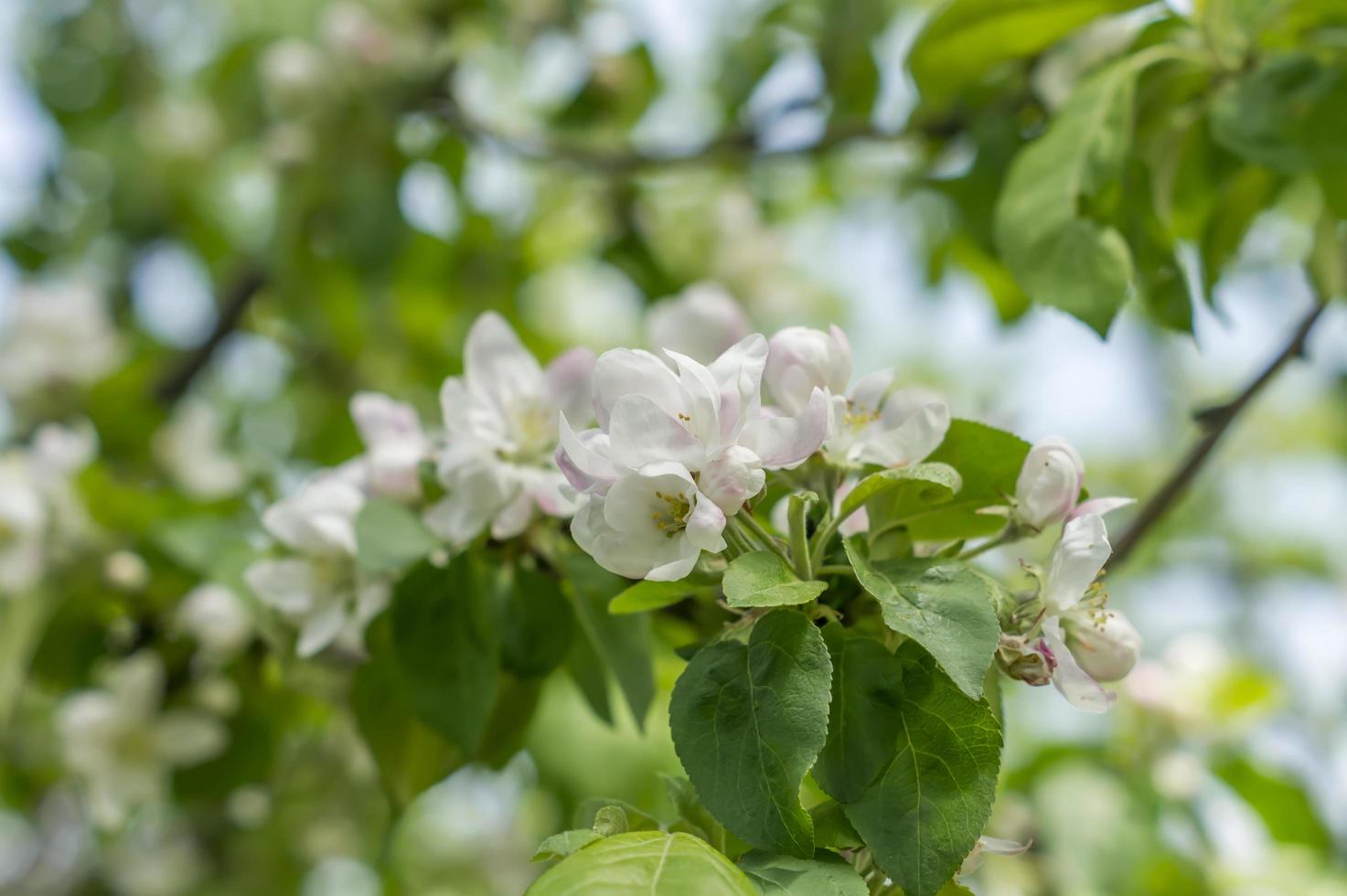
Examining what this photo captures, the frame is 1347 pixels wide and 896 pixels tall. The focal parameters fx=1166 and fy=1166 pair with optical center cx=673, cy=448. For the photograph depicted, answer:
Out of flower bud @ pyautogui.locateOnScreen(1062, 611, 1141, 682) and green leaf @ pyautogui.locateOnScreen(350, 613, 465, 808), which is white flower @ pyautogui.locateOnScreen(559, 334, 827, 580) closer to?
flower bud @ pyautogui.locateOnScreen(1062, 611, 1141, 682)

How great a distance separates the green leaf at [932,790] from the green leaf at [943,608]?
0.04 metres

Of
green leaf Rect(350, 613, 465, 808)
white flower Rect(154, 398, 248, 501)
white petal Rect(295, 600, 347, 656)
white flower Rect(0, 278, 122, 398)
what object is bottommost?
white flower Rect(154, 398, 248, 501)

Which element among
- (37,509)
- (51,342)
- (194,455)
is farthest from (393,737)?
(51,342)

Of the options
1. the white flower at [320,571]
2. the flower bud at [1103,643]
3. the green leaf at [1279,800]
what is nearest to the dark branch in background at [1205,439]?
the flower bud at [1103,643]

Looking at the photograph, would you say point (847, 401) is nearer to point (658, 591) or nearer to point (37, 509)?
point (658, 591)

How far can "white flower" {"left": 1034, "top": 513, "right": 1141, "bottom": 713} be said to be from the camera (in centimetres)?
64

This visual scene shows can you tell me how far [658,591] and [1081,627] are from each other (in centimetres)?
26

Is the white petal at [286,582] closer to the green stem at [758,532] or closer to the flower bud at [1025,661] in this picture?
the green stem at [758,532]

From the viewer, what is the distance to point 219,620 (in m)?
1.21

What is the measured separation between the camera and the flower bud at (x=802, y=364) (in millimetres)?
720

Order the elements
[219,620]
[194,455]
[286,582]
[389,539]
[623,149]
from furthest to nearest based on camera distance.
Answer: [623,149]
[194,455]
[219,620]
[286,582]
[389,539]

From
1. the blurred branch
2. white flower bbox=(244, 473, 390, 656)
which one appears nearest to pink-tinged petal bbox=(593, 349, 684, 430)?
white flower bbox=(244, 473, 390, 656)

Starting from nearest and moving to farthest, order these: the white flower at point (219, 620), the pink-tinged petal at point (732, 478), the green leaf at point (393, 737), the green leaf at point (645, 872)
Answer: the green leaf at point (645, 872) → the pink-tinged petal at point (732, 478) → the green leaf at point (393, 737) → the white flower at point (219, 620)

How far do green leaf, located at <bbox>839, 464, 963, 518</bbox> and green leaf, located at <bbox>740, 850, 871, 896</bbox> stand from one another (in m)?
0.19
